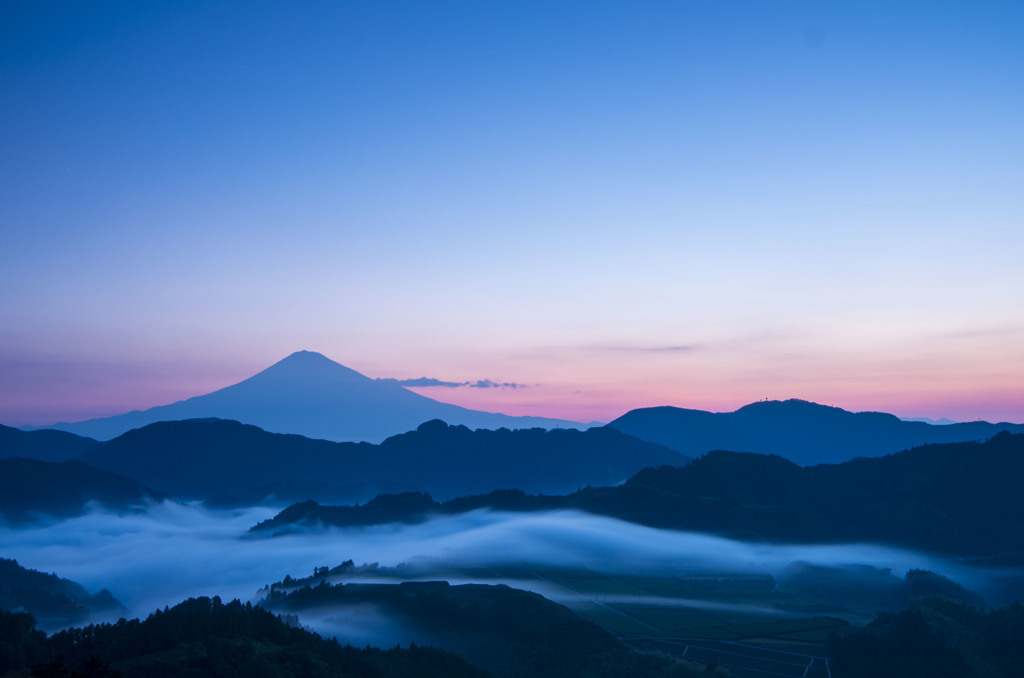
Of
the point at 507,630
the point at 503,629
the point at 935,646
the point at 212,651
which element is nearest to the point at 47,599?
the point at 503,629

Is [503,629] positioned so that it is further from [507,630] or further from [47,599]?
[47,599]

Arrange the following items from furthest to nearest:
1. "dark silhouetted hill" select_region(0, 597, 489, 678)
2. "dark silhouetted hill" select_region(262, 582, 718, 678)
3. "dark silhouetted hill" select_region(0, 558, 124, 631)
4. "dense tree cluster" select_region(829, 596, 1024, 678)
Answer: "dark silhouetted hill" select_region(0, 558, 124, 631)
"dark silhouetted hill" select_region(262, 582, 718, 678)
"dense tree cluster" select_region(829, 596, 1024, 678)
"dark silhouetted hill" select_region(0, 597, 489, 678)

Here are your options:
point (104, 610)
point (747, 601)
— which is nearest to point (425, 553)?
point (104, 610)

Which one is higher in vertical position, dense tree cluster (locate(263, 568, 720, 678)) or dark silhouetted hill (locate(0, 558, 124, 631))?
dense tree cluster (locate(263, 568, 720, 678))

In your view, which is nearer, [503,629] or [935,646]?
[935,646]

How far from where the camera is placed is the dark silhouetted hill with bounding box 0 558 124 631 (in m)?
143

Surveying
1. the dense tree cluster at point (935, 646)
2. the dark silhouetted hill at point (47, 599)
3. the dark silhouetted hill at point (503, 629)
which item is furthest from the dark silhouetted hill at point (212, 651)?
the dark silhouetted hill at point (47, 599)

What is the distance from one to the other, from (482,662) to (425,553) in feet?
341

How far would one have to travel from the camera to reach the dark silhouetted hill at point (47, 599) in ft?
470

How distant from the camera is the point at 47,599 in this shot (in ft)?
495

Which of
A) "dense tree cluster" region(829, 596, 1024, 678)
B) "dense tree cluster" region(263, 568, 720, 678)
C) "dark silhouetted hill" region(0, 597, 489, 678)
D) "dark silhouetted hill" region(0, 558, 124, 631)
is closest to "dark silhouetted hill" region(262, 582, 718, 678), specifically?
"dense tree cluster" region(263, 568, 720, 678)

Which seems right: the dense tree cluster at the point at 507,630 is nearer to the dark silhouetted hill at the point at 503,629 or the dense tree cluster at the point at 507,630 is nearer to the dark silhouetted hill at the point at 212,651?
the dark silhouetted hill at the point at 503,629

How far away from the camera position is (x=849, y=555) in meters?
179

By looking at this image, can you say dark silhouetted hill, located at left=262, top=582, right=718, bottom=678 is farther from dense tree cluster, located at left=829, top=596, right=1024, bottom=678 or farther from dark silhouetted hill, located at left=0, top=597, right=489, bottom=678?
dense tree cluster, located at left=829, top=596, right=1024, bottom=678
